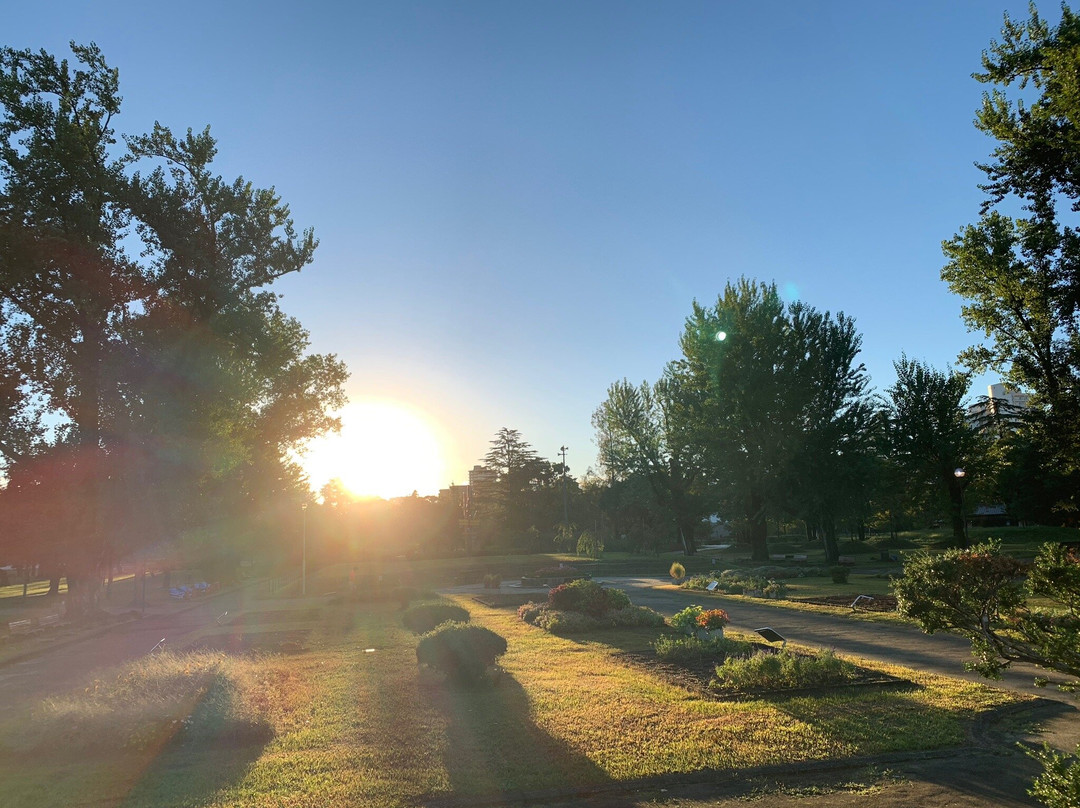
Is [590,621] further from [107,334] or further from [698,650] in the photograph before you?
[107,334]

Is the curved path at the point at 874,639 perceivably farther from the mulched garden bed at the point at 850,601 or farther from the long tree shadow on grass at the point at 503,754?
the long tree shadow on grass at the point at 503,754

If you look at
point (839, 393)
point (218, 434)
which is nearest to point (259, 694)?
point (218, 434)

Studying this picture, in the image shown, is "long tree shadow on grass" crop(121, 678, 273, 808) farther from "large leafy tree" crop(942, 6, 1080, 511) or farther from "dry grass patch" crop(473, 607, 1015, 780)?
"large leafy tree" crop(942, 6, 1080, 511)

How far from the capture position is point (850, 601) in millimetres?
21109

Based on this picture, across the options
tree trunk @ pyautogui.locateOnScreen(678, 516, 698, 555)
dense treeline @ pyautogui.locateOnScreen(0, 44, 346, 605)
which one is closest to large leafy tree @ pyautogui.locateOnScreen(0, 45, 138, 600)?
dense treeline @ pyautogui.locateOnScreen(0, 44, 346, 605)

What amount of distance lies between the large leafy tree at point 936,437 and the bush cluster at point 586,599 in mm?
25673

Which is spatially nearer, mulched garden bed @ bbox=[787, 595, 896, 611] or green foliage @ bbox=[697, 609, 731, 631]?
green foliage @ bbox=[697, 609, 731, 631]

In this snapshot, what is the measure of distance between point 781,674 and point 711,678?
1.18 meters

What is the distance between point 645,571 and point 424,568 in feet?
48.9

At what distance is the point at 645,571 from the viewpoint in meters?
43.9

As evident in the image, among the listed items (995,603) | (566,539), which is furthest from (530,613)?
(566,539)

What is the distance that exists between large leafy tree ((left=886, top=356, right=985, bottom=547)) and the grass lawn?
31732 millimetres

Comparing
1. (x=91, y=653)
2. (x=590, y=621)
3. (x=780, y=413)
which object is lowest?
(x=91, y=653)

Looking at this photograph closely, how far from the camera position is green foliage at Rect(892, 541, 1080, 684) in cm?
406
